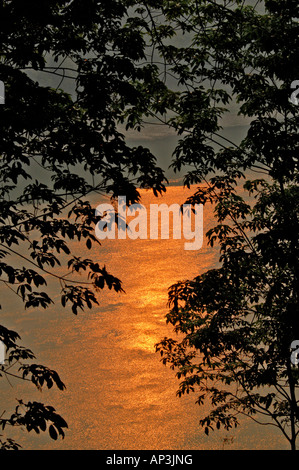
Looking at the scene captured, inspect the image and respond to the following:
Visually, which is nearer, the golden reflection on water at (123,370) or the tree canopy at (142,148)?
the tree canopy at (142,148)

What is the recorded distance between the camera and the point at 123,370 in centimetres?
1177

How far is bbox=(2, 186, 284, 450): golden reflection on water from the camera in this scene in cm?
851

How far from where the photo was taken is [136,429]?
8883mm

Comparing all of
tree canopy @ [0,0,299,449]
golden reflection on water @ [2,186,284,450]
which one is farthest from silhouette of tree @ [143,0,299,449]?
golden reflection on water @ [2,186,284,450]

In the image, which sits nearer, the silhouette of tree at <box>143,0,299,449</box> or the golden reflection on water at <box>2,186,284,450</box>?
the silhouette of tree at <box>143,0,299,449</box>

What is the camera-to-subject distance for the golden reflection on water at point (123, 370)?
27.9ft

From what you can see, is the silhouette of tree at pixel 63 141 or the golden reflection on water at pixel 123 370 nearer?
the silhouette of tree at pixel 63 141

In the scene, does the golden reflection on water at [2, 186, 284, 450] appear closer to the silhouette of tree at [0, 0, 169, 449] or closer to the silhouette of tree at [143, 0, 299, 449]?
the silhouette of tree at [143, 0, 299, 449]

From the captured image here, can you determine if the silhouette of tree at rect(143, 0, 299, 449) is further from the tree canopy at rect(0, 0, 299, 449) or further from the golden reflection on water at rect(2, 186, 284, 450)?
the golden reflection on water at rect(2, 186, 284, 450)

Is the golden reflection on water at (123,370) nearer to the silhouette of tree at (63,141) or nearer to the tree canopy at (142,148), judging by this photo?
the tree canopy at (142,148)

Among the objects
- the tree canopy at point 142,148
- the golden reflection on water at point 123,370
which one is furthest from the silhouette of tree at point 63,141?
the golden reflection on water at point 123,370

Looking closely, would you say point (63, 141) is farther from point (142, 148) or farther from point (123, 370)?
point (123, 370)
